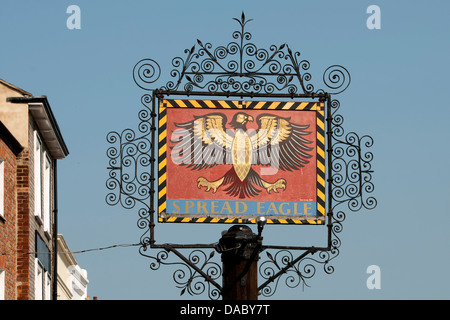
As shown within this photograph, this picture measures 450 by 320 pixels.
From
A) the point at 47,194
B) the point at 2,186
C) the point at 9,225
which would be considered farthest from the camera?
the point at 47,194

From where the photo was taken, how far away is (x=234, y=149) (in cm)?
1802

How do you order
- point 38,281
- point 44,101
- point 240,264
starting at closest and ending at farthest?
point 240,264 < point 44,101 < point 38,281

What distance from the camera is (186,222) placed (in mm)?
17734

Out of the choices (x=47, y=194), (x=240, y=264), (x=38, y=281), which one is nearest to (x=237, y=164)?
(x=240, y=264)

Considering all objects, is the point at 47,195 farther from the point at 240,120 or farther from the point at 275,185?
the point at 275,185

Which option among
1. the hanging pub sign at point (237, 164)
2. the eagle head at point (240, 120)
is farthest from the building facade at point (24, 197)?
the eagle head at point (240, 120)

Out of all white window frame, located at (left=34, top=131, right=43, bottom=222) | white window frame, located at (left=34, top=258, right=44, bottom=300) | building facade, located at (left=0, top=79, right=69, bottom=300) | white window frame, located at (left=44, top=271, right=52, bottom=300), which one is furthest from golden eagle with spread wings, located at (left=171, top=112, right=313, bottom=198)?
white window frame, located at (left=44, top=271, right=52, bottom=300)

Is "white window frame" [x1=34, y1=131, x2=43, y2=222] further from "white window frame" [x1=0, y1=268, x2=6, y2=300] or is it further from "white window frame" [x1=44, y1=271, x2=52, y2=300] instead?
"white window frame" [x1=0, y1=268, x2=6, y2=300]

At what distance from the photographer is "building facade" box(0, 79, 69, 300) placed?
2412 cm

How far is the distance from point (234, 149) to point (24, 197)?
27.7ft

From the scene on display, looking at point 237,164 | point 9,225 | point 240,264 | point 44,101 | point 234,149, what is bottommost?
point 240,264

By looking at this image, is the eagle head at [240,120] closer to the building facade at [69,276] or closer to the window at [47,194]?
the window at [47,194]

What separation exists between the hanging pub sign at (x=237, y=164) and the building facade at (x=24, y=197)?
6.38m
